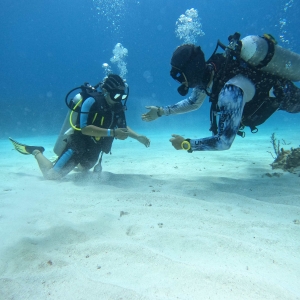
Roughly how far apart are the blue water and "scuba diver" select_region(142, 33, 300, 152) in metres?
40.6

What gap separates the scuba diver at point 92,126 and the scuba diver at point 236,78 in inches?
58.9

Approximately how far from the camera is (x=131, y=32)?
8281cm

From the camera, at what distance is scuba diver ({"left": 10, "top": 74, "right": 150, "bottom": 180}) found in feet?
15.6

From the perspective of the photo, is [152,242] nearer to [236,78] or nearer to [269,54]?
[236,78]

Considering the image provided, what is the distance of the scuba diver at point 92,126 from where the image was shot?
4766 mm

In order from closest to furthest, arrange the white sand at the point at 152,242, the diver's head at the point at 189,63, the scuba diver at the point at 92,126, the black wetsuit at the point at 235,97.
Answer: the white sand at the point at 152,242, the black wetsuit at the point at 235,97, the diver's head at the point at 189,63, the scuba diver at the point at 92,126

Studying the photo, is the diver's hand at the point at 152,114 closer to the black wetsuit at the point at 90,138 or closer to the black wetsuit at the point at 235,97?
the black wetsuit at the point at 90,138

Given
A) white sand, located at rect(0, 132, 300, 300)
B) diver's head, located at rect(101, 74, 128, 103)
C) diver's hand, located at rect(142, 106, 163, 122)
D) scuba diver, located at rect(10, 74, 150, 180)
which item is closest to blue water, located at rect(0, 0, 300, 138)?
diver's hand, located at rect(142, 106, 163, 122)

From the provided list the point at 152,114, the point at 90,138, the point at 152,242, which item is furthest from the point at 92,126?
the point at 152,242

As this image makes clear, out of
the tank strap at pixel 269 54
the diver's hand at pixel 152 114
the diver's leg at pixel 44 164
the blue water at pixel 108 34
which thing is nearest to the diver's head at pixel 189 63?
the tank strap at pixel 269 54

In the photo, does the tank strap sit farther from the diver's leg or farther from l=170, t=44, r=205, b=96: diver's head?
the diver's leg

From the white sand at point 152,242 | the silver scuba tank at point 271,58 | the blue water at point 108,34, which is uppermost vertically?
the blue water at point 108,34

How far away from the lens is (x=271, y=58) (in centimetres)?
375

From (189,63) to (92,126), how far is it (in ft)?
7.84
